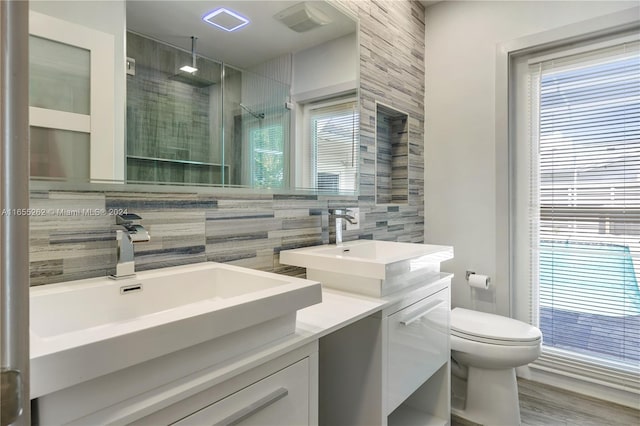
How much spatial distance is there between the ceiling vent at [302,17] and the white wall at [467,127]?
1.15 meters

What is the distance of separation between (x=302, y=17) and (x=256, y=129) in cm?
63

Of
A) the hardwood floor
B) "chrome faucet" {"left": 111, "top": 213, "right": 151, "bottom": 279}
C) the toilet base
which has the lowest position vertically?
the hardwood floor

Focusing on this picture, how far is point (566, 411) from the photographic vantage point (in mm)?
2004

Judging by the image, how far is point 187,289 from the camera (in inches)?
44.8

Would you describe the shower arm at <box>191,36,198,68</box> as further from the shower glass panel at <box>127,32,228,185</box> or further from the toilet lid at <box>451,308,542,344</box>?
the toilet lid at <box>451,308,542,344</box>

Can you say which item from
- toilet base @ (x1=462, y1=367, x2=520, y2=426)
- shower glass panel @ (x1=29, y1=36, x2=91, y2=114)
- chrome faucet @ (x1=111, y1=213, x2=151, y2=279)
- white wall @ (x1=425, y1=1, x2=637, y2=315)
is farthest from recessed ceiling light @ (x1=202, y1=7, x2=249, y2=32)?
toilet base @ (x1=462, y1=367, x2=520, y2=426)

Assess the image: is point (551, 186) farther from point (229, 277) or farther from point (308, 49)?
point (229, 277)

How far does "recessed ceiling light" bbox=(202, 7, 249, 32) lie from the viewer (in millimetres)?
1350

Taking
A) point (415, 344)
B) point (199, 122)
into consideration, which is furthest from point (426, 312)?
point (199, 122)

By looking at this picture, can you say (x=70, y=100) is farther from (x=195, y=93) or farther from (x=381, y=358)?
(x=381, y=358)

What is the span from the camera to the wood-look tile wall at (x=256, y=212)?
0.98 m

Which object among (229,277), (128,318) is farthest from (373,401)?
(128,318)

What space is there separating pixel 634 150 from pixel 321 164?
1.72 metres

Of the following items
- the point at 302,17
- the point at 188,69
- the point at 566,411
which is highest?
the point at 302,17
